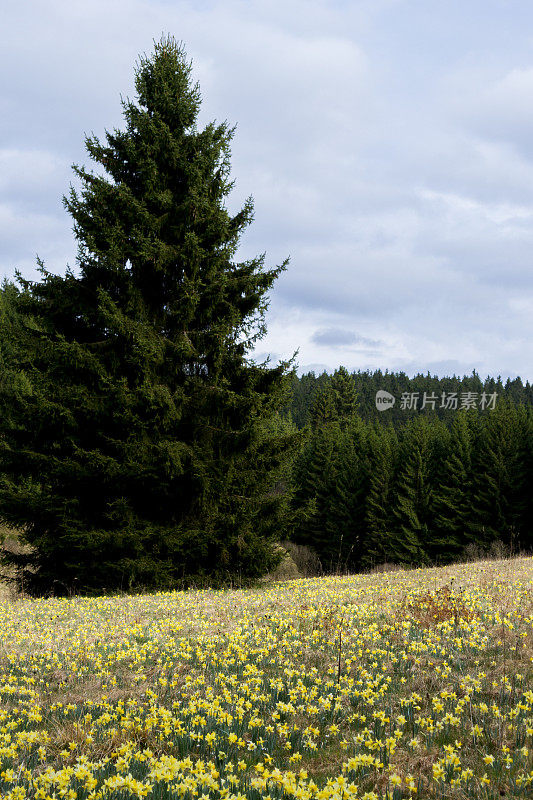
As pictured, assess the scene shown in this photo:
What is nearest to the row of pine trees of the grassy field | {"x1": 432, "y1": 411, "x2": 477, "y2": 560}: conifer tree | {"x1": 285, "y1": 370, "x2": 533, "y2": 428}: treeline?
the grassy field

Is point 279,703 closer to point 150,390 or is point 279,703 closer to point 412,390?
point 150,390

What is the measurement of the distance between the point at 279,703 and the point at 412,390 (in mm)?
156952

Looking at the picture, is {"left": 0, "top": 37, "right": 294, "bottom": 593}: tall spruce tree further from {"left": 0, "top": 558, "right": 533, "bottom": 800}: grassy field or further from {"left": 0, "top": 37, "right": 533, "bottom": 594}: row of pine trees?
{"left": 0, "top": 558, "right": 533, "bottom": 800}: grassy field

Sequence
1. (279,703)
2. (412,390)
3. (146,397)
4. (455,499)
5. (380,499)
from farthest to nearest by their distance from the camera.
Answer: (412,390), (380,499), (455,499), (146,397), (279,703)

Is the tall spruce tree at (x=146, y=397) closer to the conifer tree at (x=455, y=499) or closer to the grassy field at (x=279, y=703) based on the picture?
the grassy field at (x=279, y=703)

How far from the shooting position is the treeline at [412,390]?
422 feet

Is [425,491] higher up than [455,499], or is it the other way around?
[425,491]

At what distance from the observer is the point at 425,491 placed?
4388cm

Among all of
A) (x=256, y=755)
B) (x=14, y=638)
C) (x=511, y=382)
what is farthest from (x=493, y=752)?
(x=511, y=382)

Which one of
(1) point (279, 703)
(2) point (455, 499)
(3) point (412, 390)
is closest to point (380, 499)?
(2) point (455, 499)

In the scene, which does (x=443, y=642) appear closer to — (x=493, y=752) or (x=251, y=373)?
(x=493, y=752)

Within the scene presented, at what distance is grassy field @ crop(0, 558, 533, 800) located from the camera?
2979 mm

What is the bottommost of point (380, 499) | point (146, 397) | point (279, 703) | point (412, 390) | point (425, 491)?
point (380, 499)

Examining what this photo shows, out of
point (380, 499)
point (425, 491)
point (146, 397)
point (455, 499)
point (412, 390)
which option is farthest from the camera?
point (412, 390)
